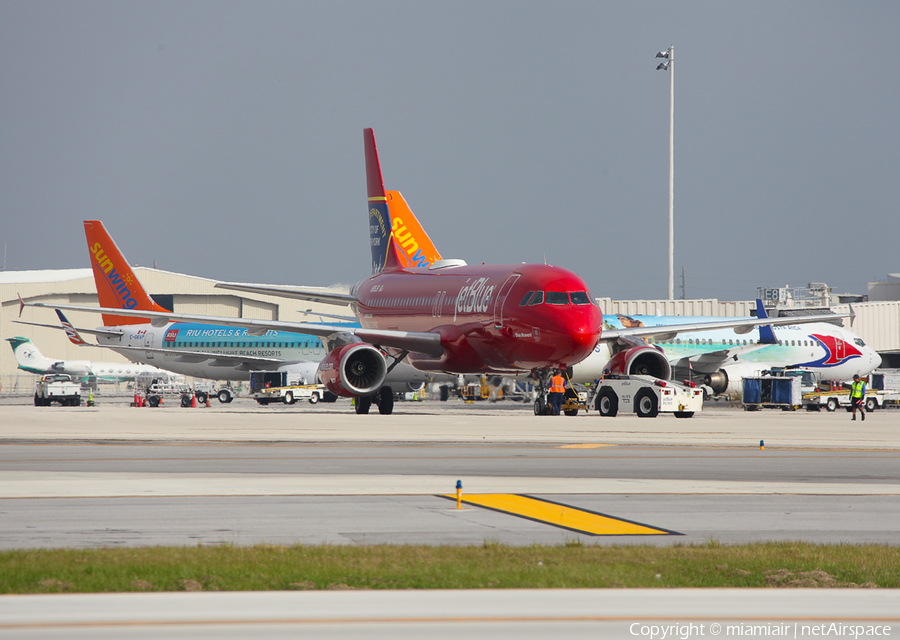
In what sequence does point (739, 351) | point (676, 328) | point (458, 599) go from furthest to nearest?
point (739, 351) < point (676, 328) < point (458, 599)

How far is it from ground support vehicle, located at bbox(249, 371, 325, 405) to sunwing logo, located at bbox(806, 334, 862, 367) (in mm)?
26673

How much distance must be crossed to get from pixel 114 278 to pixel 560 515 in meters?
50.4

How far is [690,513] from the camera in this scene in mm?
12117

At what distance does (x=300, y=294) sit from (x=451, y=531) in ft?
103

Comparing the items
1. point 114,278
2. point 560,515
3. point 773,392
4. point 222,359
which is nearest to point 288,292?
point 222,359

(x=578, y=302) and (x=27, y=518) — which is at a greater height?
(x=578, y=302)

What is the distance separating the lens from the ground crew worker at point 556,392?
35406mm

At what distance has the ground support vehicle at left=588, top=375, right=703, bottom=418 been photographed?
34156mm

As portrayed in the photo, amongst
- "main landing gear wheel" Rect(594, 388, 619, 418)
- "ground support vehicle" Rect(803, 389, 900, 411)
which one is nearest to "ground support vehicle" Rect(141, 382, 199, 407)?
"main landing gear wheel" Rect(594, 388, 619, 418)

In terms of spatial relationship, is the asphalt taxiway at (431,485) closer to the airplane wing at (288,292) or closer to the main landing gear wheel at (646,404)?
the main landing gear wheel at (646,404)

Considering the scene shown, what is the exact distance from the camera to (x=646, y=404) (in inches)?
1359

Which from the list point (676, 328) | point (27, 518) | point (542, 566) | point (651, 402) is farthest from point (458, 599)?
point (676, 328)

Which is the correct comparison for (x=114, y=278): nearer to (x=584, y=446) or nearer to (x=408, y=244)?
(x=408, y=244)

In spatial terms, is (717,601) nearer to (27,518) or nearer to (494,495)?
(494,495)
